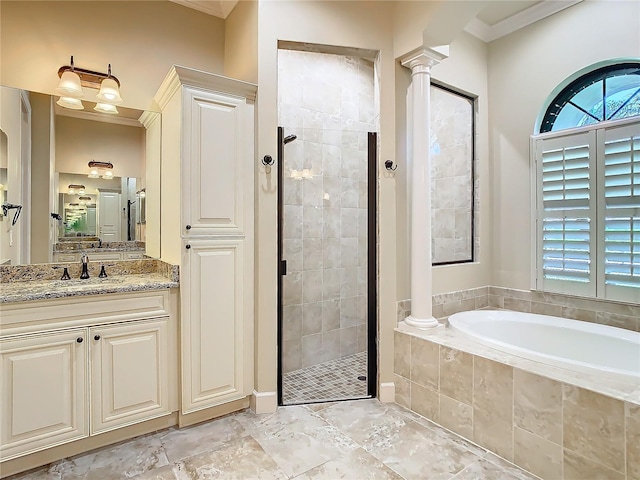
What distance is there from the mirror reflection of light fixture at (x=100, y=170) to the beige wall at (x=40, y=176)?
0.75ft

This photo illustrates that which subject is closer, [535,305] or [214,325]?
[214,325]

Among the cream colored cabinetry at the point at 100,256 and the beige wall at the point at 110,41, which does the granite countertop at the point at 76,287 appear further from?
the beige wall at the point at 110,41

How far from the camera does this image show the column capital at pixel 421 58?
2396 millimetres

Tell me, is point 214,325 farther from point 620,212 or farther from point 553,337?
point 620,212

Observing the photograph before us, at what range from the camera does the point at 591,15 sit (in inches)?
105

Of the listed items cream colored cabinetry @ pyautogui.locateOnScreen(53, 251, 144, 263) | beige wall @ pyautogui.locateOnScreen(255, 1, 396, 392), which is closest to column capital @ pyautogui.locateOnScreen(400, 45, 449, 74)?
beige wall @ pyautogui.locateOnScreen(255, 1, 396, 392)

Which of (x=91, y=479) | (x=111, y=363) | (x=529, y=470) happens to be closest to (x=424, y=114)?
(x=529, y=470)

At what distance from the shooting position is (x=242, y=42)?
8.26 ft

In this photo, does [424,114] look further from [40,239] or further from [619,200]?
[40,239]

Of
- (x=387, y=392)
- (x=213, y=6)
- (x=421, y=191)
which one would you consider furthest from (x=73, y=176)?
(x=387, y=392)

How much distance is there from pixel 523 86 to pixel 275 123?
223cm

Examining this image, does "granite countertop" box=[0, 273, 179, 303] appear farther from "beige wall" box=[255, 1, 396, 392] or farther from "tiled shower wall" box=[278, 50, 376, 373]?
"tiled shower wall" box=[278, 50, 376, 373]

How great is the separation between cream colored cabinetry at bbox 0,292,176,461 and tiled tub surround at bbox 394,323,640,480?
158 cm

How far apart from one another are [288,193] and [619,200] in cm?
245
